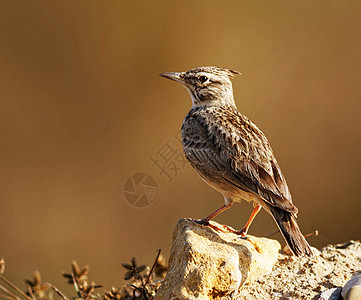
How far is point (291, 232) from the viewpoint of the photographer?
4105mm

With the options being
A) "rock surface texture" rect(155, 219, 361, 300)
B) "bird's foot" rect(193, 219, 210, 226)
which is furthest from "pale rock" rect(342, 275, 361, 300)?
"bird's foot" rect(193, 219, 210, 226)

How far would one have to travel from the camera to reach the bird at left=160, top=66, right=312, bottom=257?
4223 millimetres

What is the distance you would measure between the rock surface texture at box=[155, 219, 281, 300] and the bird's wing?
482mm

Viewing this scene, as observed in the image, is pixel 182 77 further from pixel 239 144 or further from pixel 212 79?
pixel 239 144

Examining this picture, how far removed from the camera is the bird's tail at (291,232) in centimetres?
402

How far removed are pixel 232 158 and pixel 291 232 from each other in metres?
0.82

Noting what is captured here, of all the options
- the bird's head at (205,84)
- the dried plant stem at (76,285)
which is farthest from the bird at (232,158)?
the dried plant stem at (76,285)

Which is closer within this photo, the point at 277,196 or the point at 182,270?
the point at 182,270

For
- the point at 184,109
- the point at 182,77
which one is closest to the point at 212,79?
the point at 182,77

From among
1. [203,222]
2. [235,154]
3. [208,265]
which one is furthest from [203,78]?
[208,265]

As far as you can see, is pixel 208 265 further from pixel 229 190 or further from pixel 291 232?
pixel 229 190

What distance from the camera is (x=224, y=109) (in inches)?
212

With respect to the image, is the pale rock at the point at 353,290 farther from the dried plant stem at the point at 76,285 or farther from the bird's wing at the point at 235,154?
the dried plant stem at the point at 76,285

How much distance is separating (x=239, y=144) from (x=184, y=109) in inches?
220
